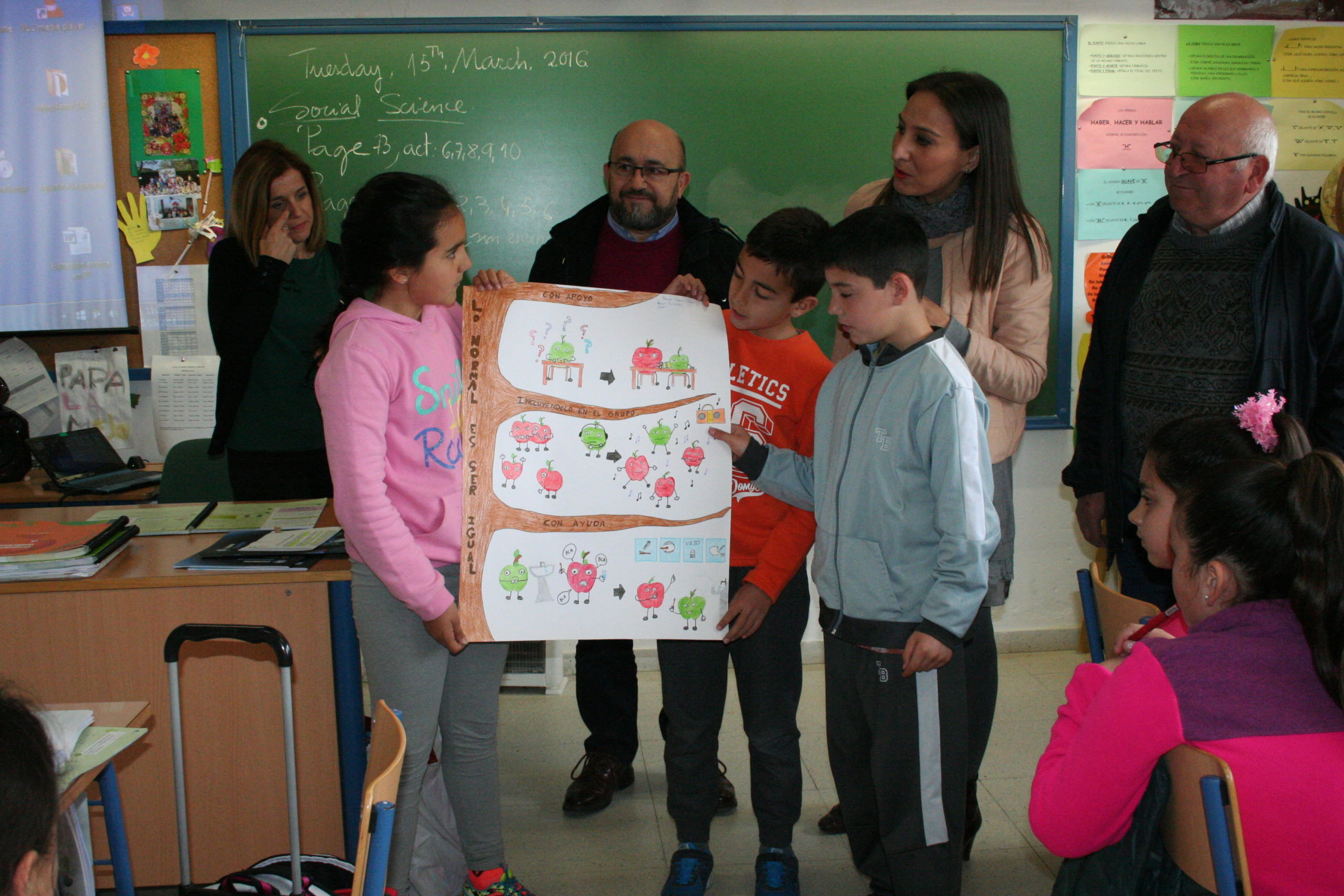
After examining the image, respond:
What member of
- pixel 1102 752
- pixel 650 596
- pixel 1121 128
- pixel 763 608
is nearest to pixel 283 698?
pixel 650 596

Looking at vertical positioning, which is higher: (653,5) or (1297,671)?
(653,5)

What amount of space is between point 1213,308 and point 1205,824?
1318mm

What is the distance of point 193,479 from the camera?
9.93ft

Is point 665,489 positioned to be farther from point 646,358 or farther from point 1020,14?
point 1020,14

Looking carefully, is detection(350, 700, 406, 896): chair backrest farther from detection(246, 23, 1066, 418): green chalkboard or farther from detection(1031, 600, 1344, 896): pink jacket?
detection(246, 23, 1066, 418): green chalkboard

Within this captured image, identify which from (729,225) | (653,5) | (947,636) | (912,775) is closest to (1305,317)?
(947,636)

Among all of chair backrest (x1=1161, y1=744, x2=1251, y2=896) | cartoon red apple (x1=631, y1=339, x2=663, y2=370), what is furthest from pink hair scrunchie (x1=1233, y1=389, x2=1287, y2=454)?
cartoon red apple (x1=631, y1=339, x2=663, y2=370)

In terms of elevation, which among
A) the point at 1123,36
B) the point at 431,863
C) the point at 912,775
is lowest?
the point at 431,863

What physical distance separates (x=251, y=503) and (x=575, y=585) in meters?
1.18

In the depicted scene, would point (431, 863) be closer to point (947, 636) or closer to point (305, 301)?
point (947, 636)

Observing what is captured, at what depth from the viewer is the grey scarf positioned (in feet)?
6.77

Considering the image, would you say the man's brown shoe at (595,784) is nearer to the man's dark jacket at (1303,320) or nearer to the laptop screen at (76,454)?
the man's dark jacket at (1303,320)

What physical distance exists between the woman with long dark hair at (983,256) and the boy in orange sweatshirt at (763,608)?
1.02 ft

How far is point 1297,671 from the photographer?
3.84 feet
